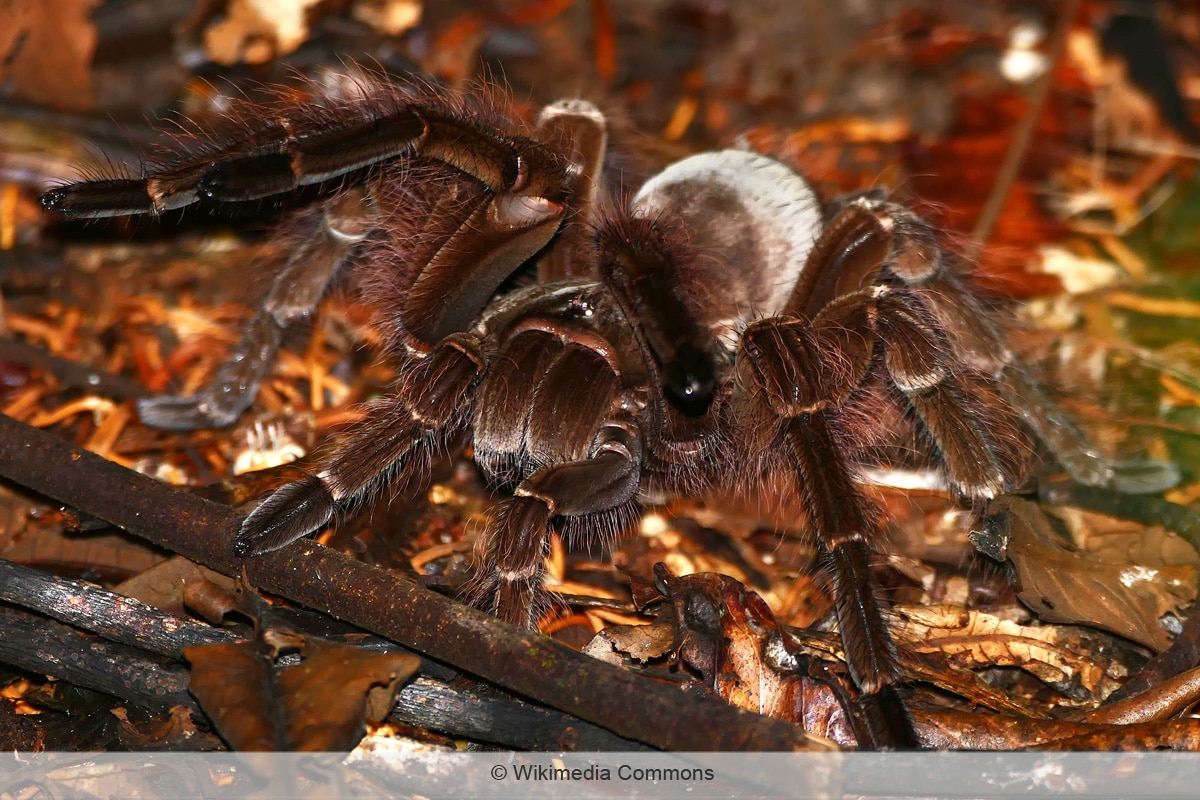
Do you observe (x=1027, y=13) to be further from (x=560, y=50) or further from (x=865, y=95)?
(x=560, y=50)

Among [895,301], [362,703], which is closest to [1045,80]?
[895,301]

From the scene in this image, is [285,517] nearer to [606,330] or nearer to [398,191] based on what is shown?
[606,330]

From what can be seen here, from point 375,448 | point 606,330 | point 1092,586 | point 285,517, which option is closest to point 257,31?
point 606,330

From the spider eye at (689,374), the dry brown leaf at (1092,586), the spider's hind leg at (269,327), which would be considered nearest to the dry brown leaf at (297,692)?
the spider eye at (689,374)

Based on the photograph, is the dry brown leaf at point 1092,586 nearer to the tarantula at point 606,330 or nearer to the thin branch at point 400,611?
the tarantula at point 606,330

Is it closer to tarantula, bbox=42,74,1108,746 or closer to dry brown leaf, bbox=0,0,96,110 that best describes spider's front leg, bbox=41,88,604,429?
tarantula, bbox=42,74,1108,746

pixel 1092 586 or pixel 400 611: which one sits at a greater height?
pixel 400 611

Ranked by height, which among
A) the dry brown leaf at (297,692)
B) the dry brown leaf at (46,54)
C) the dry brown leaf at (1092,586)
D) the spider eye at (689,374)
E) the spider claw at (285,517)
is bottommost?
the dry brown leaf at (1092,586)
